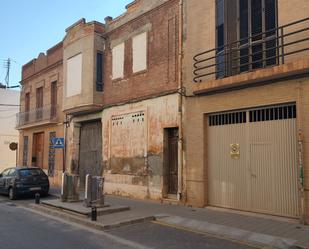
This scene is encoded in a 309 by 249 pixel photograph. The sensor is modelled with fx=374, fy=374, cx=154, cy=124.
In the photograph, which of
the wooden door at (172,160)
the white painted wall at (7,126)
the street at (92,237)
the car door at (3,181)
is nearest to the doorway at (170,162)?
the wooden door at (172,160)

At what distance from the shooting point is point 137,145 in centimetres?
1540

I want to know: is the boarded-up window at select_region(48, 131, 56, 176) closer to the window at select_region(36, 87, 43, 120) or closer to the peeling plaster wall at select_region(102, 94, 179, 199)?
the window at select_region(36, 87, 43, 120)

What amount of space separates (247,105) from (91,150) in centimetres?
1032

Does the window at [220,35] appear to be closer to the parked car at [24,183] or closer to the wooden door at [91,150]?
the wooden door at [91,150]

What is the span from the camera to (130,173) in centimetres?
1566

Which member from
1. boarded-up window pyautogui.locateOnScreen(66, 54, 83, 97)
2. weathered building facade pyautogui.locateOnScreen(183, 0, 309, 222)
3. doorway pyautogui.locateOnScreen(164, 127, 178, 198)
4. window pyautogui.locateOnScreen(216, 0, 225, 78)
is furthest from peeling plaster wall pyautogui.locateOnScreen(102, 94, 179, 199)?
boarded-up window pyautogui.locateOnScreen(66, 54, 83, 97)

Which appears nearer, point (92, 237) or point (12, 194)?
point (92, 237)

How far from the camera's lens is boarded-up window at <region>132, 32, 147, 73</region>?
15477mm

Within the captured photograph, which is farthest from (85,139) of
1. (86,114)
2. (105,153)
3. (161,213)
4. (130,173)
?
(161,213)

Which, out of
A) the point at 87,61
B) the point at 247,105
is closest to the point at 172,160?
the point at 247,105

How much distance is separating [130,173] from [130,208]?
3252 millimetres

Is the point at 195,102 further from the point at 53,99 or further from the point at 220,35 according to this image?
the point at 53,99

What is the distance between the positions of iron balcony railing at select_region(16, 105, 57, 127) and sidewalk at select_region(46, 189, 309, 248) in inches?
454

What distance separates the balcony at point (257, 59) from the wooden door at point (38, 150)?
15.0 m
